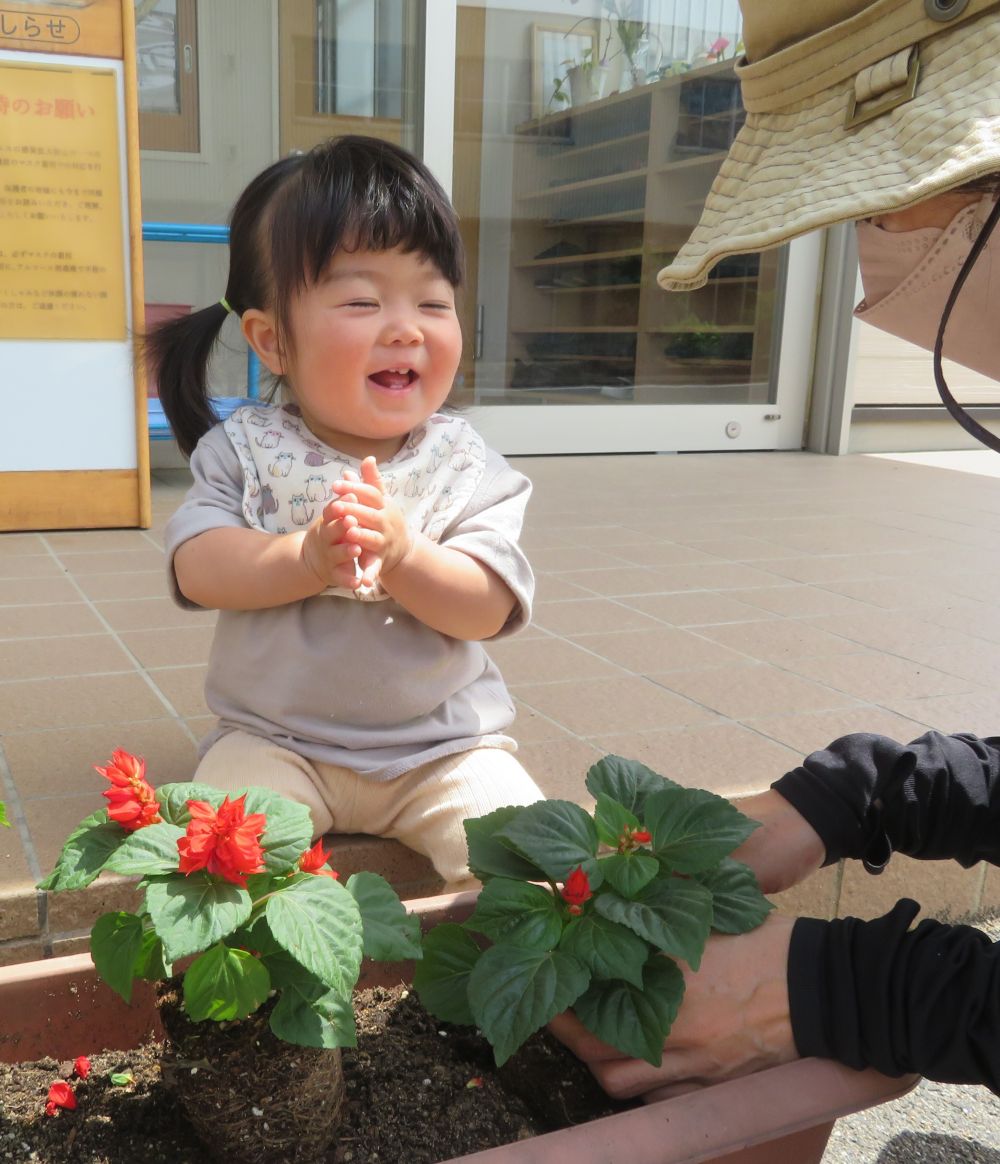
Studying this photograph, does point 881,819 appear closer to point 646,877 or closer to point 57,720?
point 646,877

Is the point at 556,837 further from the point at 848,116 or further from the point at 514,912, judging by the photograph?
the point at 848,116

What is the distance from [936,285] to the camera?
3.76 ft

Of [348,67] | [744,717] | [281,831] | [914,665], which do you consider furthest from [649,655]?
[348,67]

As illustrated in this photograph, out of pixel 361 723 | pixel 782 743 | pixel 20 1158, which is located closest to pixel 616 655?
pixel 782 743

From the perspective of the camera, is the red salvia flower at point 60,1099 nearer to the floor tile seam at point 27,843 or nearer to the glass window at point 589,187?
the floor tile seam at point 27,843

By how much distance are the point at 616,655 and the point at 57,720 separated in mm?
1044

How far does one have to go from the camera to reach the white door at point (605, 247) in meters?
4.98

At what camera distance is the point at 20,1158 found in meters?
1.01

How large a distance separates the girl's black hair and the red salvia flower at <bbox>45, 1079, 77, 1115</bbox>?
2.60 feet

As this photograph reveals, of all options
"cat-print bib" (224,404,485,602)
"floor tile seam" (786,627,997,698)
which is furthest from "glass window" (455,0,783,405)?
"cat-print bib" (224,404,485,602)

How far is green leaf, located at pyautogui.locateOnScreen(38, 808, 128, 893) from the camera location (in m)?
0.97

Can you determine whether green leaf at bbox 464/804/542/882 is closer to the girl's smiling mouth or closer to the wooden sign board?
the girl's smiling mouth

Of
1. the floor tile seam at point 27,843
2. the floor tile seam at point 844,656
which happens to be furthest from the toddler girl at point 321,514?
the floor tile seam at point 844,656

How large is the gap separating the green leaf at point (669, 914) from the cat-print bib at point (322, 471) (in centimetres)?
48
